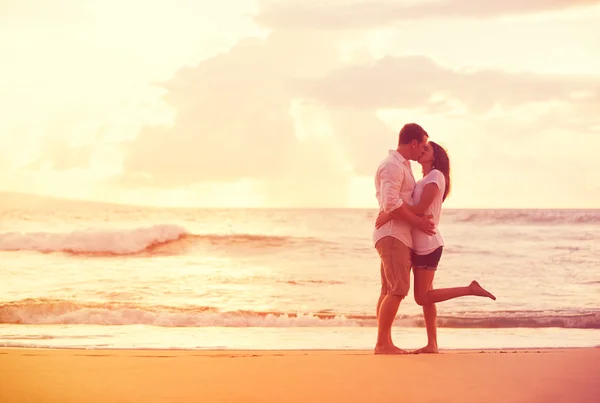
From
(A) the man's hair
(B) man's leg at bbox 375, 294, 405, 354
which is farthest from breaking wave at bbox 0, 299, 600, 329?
(A) the man's hair

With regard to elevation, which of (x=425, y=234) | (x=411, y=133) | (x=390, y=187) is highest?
(x=411, y=133)

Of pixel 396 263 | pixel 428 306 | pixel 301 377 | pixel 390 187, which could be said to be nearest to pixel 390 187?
pixel 390 187

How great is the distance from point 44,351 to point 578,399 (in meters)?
4.17

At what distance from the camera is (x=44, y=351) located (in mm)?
6695

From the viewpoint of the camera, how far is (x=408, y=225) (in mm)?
6488

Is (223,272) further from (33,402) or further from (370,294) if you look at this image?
(33,402)

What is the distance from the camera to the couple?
6367mm

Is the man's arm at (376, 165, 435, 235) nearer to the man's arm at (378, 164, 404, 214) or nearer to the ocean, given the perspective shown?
the man's arm at (378, 164, 404, 214)

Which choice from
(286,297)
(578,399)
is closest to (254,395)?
(578,399)

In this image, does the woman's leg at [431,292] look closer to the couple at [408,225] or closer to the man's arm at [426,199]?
the couple at [408,225]

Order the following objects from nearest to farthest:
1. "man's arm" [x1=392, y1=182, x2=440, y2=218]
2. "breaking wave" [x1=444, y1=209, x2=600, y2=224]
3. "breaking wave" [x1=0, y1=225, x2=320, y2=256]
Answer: "man's arm" [x1=392, y1=182, x2=440, y2=218] < "breaking wave" [x1=0, y1=225, x2=320, y2=256] < "breaking wave" [x1=444, y1=209, x2=600, y2=224]

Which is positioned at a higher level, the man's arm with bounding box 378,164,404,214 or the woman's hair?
the woman's hair

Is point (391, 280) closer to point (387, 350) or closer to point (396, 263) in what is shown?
point (396, 263)

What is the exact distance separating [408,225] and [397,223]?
0.33 ft
